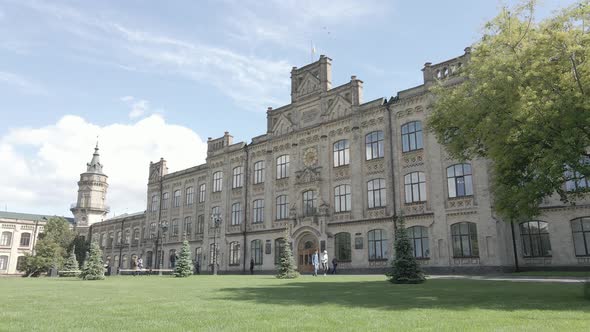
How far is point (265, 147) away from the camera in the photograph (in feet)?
156

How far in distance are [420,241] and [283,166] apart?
16.3 meters

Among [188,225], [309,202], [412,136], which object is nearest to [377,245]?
[309,202]

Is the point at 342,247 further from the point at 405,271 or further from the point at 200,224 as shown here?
the point at 200,224

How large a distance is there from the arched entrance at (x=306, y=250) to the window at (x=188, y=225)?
19.5 meters

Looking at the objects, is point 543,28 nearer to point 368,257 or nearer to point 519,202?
point 519,202

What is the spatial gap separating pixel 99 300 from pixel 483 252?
83.2 ft

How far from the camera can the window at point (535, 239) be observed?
1166 inches

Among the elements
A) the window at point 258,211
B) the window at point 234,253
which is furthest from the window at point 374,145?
the window at point 234,253

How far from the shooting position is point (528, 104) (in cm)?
1485

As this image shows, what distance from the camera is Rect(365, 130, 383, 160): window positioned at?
37719 millimetres

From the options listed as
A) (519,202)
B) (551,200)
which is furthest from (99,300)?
(551,200)

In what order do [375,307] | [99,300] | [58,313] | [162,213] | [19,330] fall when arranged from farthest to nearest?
1. [162,213]
2. [99,300]
3. [375,307]
4. [58,313]
5. [19,330]

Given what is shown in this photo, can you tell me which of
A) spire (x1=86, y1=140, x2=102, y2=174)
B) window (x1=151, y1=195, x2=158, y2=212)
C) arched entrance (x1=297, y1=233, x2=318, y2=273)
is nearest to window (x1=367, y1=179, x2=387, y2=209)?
arched entrance (x1=297, y1=233, x2=318, y2=273)

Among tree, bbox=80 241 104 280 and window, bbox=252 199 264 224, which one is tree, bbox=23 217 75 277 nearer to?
window, bbox=252 199 264 224
